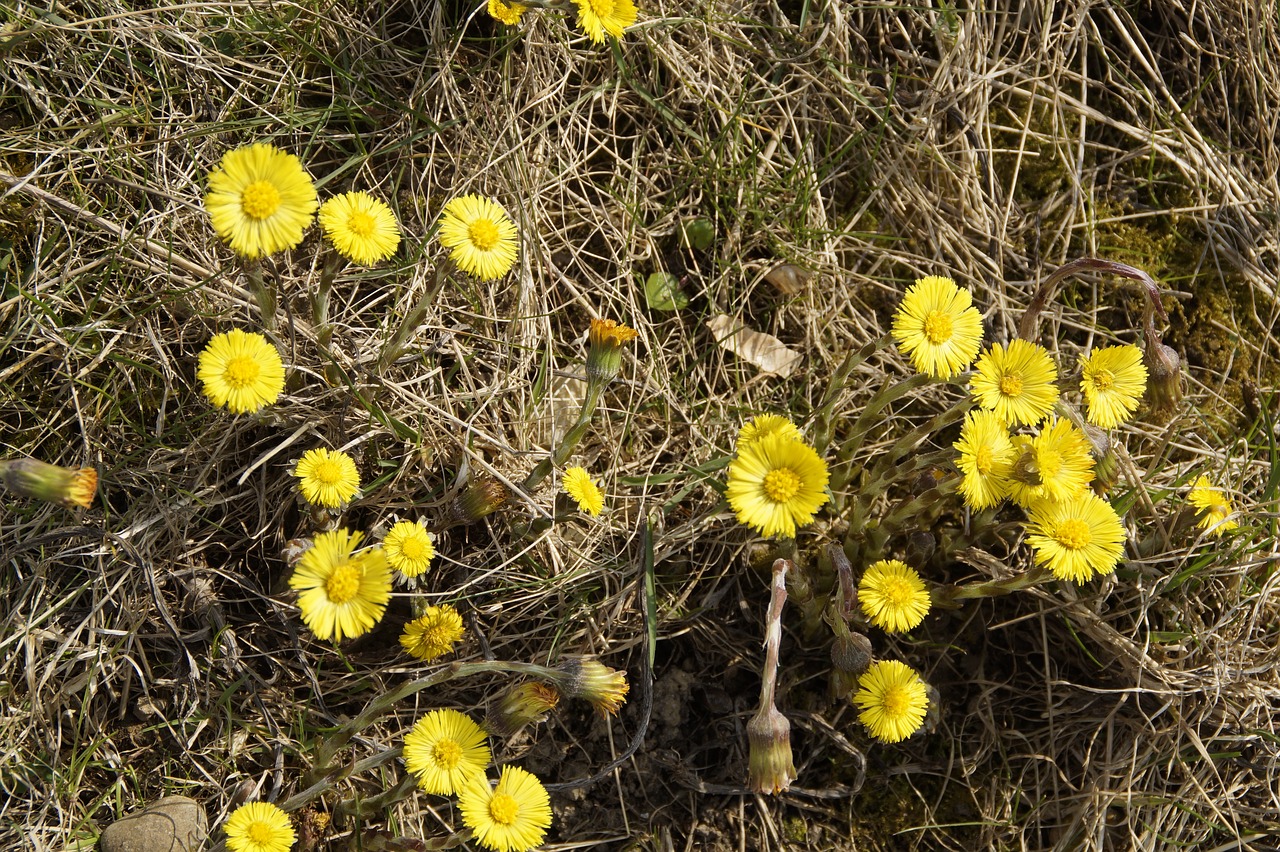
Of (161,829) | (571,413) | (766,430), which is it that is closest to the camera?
Result: (766,430)

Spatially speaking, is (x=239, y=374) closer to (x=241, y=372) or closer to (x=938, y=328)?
(x=241, y=372)

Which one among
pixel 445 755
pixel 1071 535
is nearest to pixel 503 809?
pixel 445 755

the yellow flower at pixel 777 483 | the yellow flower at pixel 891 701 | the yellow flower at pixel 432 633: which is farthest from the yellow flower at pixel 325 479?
the yellow flower at pixel 891 701

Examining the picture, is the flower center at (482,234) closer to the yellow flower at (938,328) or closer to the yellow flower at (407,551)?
the yellow flower at (407,551)

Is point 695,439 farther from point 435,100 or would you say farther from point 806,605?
point 435,100

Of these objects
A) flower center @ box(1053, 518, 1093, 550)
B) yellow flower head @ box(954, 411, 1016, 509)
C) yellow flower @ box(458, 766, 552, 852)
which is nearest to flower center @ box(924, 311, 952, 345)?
yellow flower head @ box(954, 411, 1016, 509)

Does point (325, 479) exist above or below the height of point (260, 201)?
below

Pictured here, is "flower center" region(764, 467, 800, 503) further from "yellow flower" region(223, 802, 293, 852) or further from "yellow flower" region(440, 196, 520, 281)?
"yellow flower" region(223, 802, 293, 852)
